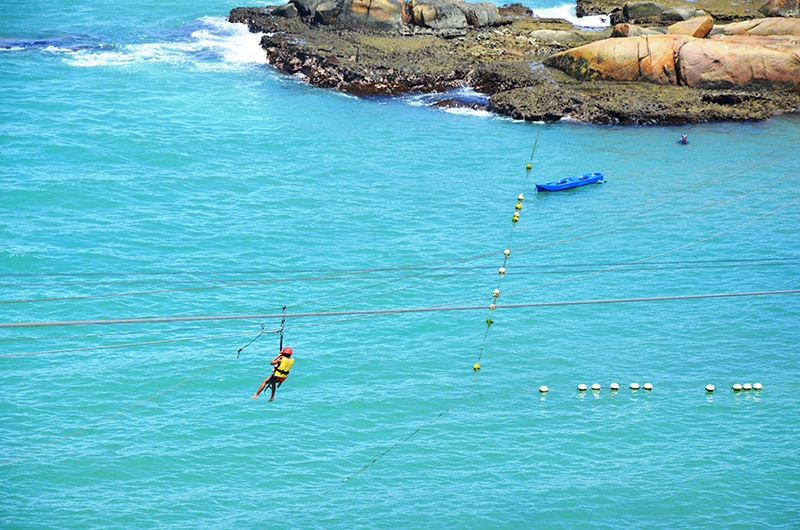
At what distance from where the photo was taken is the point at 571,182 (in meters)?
64.6

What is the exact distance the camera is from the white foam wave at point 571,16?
92.8 m

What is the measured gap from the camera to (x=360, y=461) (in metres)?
41.3

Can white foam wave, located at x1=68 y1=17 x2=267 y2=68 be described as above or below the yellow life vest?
above

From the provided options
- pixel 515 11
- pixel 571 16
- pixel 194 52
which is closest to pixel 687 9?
pixel 571 16

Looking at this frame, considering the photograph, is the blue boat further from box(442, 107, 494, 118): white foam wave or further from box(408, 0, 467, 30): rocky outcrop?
box(408, 0, 467, 30): rocky outcrop

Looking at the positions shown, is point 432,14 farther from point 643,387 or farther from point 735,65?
point 643,387

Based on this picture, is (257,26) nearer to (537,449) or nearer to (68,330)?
(68,330)

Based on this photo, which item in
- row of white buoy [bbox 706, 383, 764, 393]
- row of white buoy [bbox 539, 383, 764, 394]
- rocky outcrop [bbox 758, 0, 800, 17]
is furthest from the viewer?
rocky outcrop [bbox 758, 0, 800, 17]

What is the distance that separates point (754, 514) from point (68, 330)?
114ft

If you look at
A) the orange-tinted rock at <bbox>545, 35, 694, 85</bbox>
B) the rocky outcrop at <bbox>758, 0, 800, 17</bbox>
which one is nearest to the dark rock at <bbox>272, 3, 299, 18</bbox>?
the orange-tinted rock at <bbox>545, 35, 694, 85</bbox>

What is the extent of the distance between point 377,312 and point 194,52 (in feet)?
214

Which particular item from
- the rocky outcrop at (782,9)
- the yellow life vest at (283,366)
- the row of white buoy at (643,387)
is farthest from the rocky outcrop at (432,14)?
the yellow life vest at (283,366)

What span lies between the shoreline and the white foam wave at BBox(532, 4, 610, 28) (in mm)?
2805

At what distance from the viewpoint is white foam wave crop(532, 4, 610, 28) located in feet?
304
